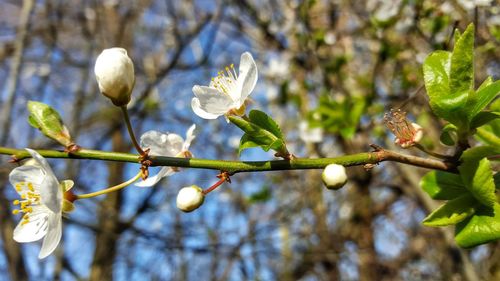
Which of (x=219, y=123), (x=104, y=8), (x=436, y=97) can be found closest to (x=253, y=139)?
(x=436, y=97)

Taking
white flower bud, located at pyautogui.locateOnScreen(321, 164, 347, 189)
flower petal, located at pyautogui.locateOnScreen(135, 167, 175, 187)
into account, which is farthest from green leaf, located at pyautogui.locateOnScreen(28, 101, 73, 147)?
white flower bud, located at pyautogui.locateOnScreen(321, 164, 347, 189)

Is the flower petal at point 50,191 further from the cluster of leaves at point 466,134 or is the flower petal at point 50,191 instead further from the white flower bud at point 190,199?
the cluster of leaves at point 466,134

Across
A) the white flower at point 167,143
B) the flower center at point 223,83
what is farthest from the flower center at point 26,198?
the flower center at point 223,83

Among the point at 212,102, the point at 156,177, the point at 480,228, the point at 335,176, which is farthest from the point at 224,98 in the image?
the point at 480,228

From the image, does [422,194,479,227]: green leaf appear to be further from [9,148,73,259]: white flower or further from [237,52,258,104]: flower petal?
[9,148,73,259]: white flower

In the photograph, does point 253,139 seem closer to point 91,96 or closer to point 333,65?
point 333,65
